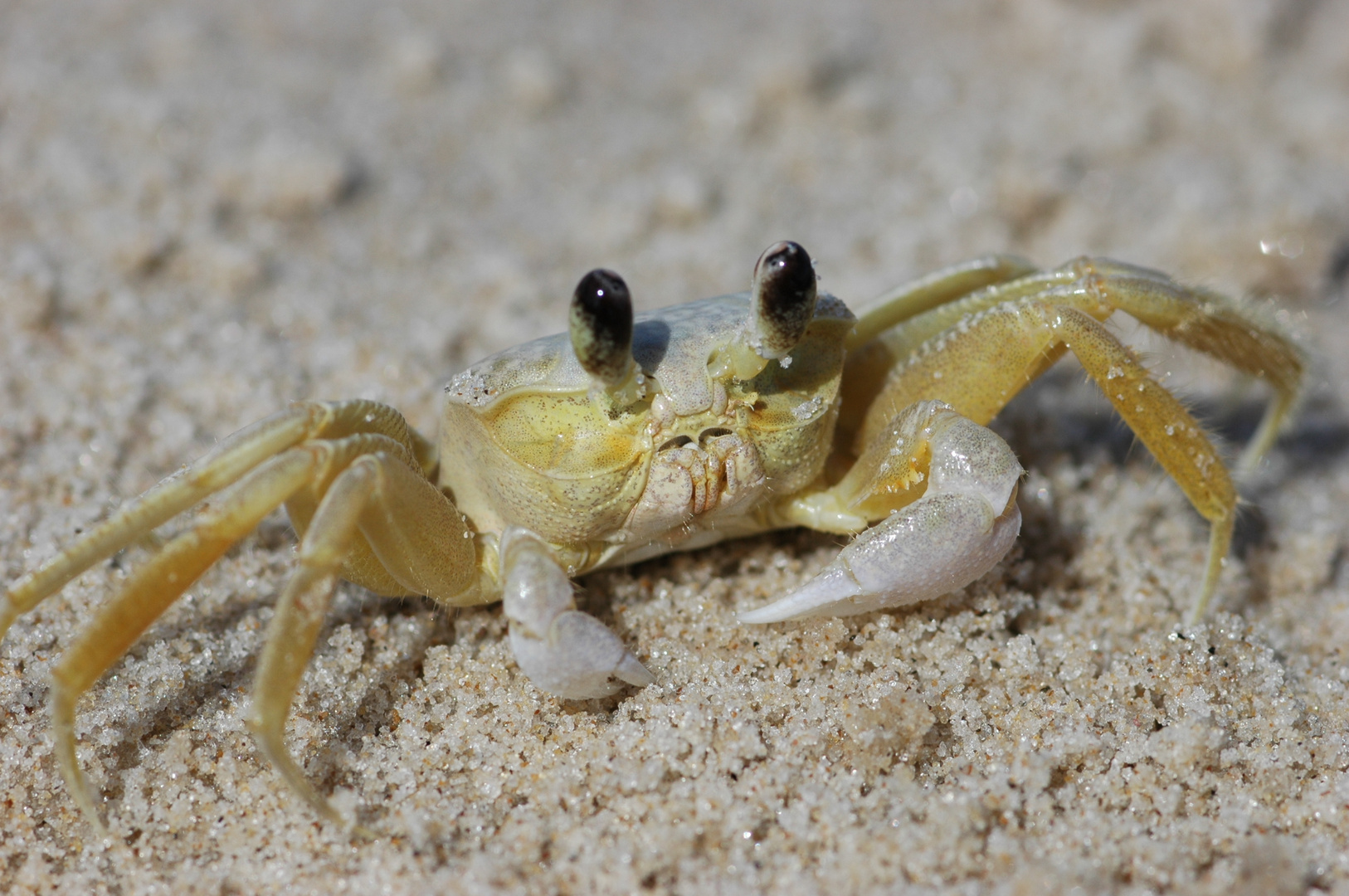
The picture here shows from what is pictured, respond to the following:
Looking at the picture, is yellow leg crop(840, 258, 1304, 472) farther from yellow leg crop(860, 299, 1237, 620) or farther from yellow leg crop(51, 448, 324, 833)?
yellow leg crop(51, 448, 324, 833)

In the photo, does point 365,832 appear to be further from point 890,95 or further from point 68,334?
point 890,95

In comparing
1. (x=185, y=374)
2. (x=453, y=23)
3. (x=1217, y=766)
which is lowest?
(x=1217, y=766)

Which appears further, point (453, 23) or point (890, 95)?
point (453, 23)

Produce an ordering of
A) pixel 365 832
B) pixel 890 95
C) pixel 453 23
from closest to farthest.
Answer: pixel 365 832 < pixel 890 95 < pixel 453 23

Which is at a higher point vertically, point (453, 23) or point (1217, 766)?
point (453, 23)

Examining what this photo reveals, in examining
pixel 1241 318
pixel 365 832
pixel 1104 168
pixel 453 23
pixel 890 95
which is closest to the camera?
pixel 365 832

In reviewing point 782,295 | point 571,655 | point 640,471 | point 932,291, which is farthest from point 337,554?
point 932,291

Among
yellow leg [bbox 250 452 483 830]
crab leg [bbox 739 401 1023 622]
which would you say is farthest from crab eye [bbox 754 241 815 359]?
yellow leg [bbox 250 452 483 830]

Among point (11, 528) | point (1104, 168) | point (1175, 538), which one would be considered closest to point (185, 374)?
point (11, 528)
